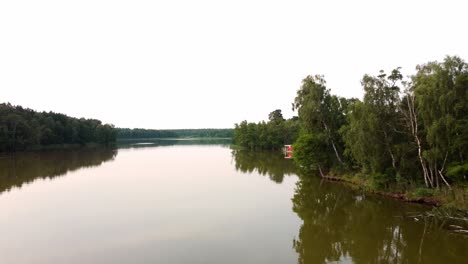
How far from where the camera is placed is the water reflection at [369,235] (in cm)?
1550

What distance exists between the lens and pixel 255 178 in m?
41.9

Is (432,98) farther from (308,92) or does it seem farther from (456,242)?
(308,92)

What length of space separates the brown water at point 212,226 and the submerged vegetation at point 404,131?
2.42 metres

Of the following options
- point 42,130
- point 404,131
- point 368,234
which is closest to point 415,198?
point 404,131

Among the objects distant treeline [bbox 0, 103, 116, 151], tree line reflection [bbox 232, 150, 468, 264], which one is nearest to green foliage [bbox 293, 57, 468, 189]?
tree line reflection [bbox 232, 150, 468, 264]

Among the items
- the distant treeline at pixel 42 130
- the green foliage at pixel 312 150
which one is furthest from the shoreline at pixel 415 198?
the distant treeline at pixel 42 130

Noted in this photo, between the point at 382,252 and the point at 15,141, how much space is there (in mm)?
89838

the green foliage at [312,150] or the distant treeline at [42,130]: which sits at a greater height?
the distant treeline at [42,130]

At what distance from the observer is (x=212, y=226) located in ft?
66.1

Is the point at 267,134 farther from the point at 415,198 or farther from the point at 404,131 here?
the point at 415,198

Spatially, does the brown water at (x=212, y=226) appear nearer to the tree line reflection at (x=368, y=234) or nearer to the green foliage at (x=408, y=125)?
the tree line reflection at (x=368, y=234)

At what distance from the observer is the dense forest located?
22125 mm

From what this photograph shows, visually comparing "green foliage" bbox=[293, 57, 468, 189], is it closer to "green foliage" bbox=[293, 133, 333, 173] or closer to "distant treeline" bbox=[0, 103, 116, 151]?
"green foliage" bbox=[293, 133, 333, 173]

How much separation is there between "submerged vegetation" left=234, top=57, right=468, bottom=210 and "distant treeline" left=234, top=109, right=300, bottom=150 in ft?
147
